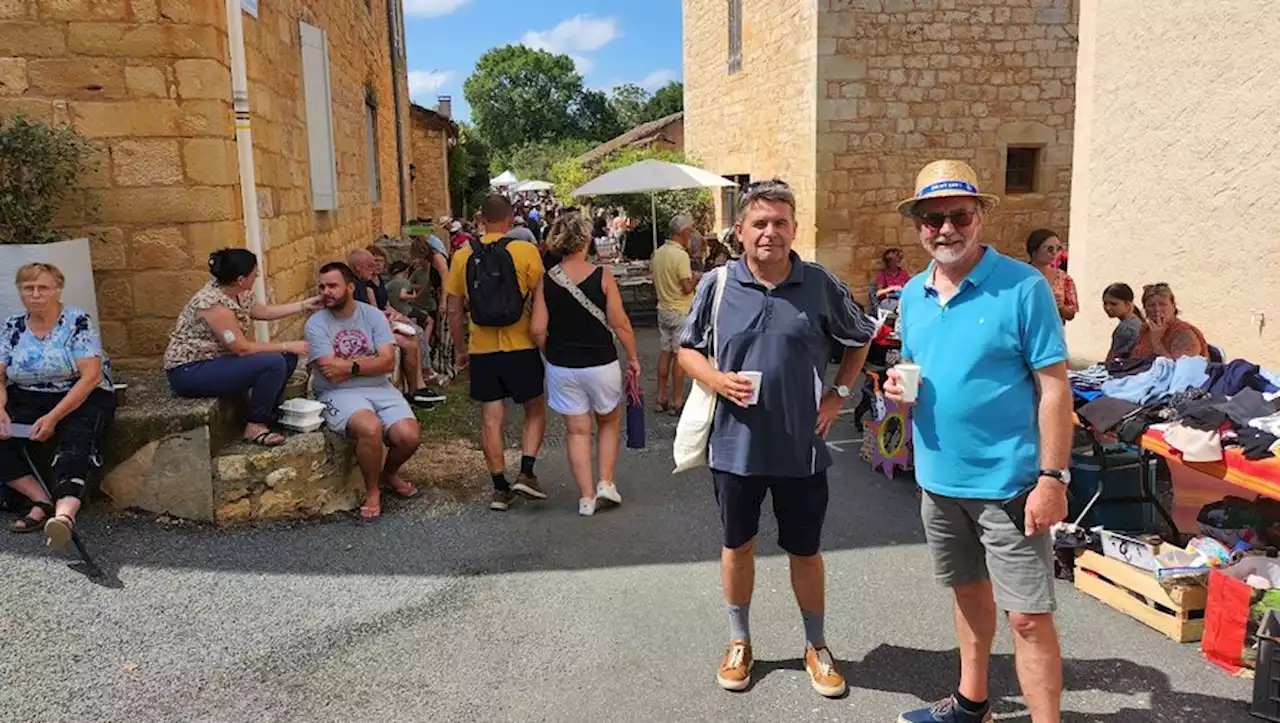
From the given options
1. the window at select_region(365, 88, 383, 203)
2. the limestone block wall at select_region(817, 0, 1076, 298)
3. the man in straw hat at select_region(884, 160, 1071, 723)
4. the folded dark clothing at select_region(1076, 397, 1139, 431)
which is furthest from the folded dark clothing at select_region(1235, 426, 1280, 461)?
the window at select_region(365, 88, 383, 203)

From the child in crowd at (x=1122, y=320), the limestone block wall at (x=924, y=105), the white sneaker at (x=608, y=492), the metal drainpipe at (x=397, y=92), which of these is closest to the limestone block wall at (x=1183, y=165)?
the child in crowd at (x=1122, y=320)

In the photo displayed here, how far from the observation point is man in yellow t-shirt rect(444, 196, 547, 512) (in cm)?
512

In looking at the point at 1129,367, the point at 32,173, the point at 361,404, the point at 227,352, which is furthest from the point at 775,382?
the point at 32,173

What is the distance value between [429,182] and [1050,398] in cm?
2123

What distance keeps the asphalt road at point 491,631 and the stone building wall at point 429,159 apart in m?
17.7

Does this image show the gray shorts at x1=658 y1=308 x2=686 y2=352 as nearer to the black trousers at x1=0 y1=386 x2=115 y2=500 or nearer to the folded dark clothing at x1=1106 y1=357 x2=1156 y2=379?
the folded dark clothing at x1=1106 y1=357 x2=1156 y2=379

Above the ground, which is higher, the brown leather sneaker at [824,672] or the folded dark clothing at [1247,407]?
the folded dark clothing at [1247,407]

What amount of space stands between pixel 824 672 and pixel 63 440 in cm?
370

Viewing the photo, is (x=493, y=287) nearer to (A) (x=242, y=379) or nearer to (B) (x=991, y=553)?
(A) (x=242, y=379)

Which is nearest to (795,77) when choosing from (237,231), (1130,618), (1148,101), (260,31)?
(1148,101)

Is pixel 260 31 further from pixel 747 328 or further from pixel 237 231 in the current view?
pixel 747 328

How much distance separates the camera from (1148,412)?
416cm

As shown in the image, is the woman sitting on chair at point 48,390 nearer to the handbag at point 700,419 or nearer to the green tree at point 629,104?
the handbag at point 700,419

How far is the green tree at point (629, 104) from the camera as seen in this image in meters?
78.2
